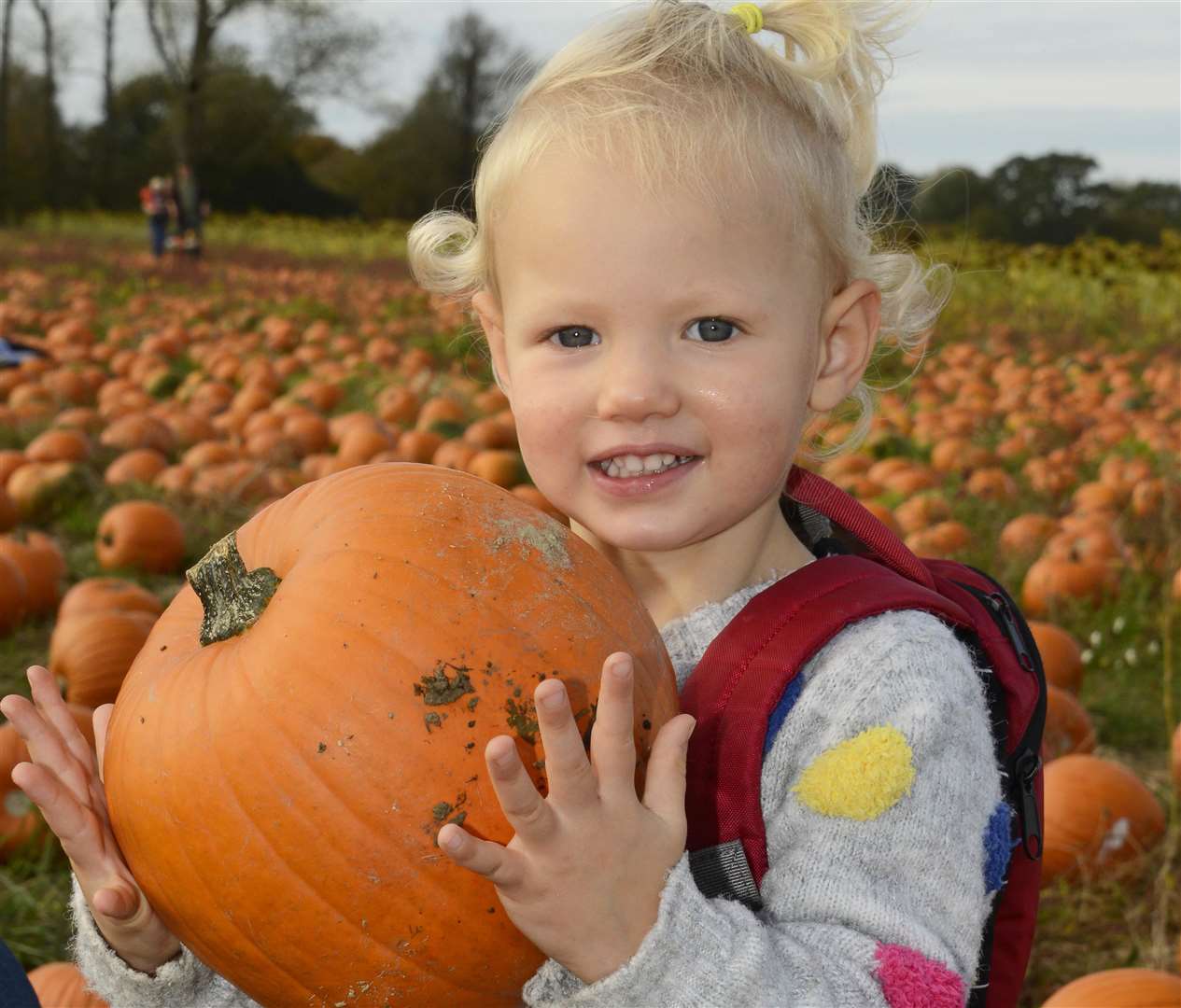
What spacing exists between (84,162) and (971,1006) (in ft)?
163

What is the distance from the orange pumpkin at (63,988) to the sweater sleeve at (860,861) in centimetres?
146

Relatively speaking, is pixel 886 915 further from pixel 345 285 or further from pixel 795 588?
pixel 345 285

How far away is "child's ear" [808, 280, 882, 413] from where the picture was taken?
7.02 ft

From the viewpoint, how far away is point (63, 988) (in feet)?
8.87

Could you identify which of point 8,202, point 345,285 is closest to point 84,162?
point 8,202

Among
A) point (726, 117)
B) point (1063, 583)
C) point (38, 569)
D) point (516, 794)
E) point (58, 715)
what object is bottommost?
point (1063, 583)

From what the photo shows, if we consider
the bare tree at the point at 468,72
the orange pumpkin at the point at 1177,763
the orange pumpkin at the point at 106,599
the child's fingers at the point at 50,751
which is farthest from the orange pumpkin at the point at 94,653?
the bare tree at the point at 468,72

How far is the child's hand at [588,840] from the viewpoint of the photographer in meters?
1.41

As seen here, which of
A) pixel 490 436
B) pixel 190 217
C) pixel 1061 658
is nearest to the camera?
pixel 1061 658

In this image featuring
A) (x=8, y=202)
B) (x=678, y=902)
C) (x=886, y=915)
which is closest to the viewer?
(x=678, y=902)

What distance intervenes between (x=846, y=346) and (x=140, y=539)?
443 cm

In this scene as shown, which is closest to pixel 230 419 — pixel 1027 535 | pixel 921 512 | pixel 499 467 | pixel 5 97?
pixel 499 467

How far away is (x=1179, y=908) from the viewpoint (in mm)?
3584

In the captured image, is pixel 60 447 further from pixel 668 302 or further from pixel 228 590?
pixel 668 302
